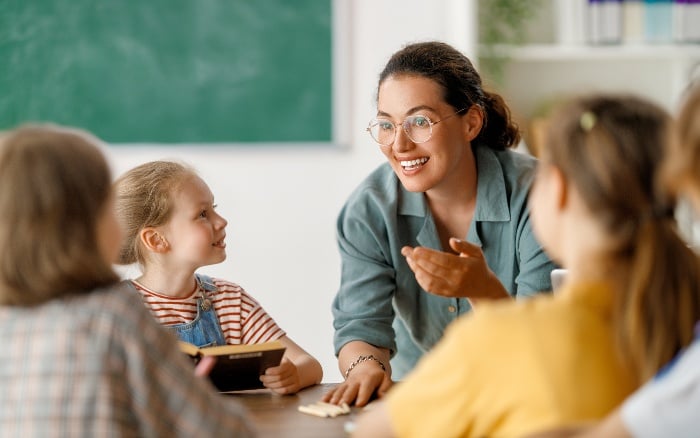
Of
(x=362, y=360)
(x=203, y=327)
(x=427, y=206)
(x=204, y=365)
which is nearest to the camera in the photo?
(x=204, y=365)

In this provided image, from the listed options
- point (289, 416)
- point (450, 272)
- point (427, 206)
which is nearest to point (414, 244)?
point (427, 206)

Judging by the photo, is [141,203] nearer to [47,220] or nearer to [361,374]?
[361,374]

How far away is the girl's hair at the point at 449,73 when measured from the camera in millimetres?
2221

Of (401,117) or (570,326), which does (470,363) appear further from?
(401,117)

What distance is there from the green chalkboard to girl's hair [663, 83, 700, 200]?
2.70 meters

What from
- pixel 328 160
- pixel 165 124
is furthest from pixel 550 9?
pixel 165 124

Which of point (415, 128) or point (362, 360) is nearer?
point (362, 360)

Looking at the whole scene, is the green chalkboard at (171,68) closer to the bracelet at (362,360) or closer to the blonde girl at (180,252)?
the blonde girl at (180,252)

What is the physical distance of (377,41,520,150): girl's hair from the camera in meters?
2.22

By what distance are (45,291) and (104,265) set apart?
3.1 inches

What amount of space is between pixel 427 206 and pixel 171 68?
1.68 meters

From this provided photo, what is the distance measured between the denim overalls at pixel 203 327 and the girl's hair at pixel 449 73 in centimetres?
→ 68

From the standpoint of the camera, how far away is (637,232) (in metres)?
1.15

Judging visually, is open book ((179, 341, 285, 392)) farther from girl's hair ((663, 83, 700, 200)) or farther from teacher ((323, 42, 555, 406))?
girl's hair ((663, 83, 700, 200))
